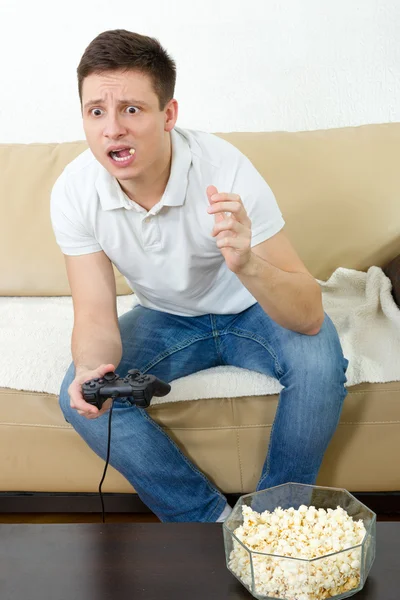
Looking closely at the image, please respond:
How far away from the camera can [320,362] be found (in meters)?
1.48

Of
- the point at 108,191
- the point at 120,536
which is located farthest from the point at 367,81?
the point at 120,536

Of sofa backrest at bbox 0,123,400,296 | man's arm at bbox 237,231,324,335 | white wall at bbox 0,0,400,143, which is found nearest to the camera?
man's arm at bbox 237,231,324,335

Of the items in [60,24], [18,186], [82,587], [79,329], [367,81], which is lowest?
[82,587]

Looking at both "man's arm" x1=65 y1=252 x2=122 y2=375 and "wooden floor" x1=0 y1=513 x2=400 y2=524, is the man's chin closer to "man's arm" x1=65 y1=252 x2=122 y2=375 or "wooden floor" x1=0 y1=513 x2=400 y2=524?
"man's arm" x1=65 y1=252 x2=122 y2=375

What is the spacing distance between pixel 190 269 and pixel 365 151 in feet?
2.15

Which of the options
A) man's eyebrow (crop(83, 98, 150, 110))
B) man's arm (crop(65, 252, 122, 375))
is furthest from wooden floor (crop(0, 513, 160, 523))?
man's eyebrow (crop(83, 98, 150, 110))

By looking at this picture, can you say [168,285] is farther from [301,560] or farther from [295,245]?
[301,560]

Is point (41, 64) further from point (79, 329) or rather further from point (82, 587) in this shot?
point (82, 587)

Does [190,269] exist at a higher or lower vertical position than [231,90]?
lower

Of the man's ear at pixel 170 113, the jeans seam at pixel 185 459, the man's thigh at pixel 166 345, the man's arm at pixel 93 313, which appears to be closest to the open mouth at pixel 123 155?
the man's ear at pixel 170 113

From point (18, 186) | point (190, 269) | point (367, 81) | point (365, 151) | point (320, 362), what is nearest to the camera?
point (320, 362)

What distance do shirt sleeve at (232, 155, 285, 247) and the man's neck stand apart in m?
0.15

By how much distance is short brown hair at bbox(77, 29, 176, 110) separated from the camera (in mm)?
1408

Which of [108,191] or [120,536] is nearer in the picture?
[120,536]
